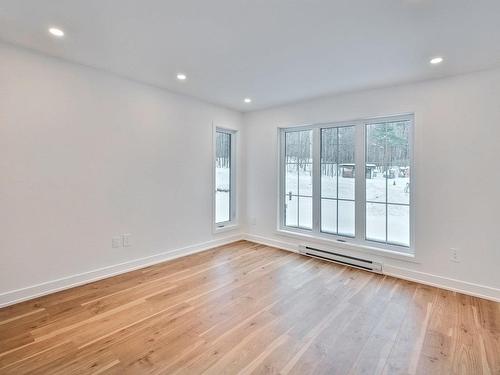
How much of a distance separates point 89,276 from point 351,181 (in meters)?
3.71

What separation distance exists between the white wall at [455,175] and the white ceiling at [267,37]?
26 centimetres

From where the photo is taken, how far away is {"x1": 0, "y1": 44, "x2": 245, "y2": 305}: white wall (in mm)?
2592

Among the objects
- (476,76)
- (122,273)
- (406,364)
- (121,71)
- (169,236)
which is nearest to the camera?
(406,364)

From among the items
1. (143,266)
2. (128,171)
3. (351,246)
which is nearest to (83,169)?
(128,171)

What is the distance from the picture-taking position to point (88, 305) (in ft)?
8.50

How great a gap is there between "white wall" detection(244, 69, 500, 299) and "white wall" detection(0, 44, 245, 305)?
2.93 m

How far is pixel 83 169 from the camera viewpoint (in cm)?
302

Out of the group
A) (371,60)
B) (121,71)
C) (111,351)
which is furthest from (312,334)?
(121,71)

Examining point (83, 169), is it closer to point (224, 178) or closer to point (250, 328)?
point (224, 178)

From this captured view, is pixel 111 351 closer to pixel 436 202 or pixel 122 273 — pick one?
pixel 122 273

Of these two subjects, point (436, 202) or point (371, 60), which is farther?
point (436, 202)

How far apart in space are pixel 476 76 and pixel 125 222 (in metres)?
4.49

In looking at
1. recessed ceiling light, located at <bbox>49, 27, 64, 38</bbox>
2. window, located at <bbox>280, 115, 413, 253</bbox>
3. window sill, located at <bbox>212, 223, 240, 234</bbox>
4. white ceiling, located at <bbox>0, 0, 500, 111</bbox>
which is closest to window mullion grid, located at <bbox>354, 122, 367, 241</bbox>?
window, located at <bbox>280, 115, 413, 253</bbox>

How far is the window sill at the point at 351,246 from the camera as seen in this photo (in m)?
3.40
